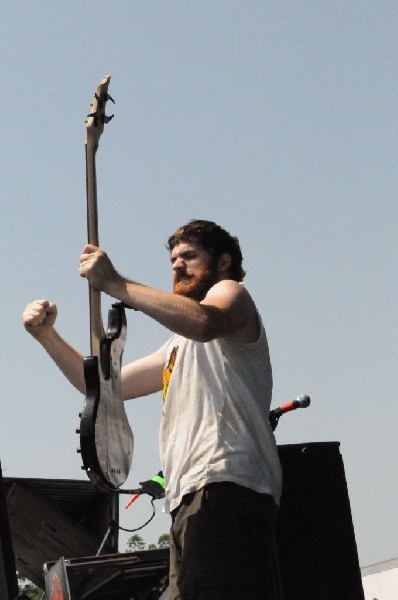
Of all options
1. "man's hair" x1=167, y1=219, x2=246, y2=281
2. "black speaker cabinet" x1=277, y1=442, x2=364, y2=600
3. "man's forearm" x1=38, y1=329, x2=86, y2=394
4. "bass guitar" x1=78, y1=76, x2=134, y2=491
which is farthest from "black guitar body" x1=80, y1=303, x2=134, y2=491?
"black speaker cabinet" x1=277, y1=442, x2=364, y2=600

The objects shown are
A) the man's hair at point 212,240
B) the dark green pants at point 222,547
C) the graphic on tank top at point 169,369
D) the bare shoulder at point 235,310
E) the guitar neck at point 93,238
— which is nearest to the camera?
the dark green pants at point 222,547

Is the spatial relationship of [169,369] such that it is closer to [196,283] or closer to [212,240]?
[196,283]

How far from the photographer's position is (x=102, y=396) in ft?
11.8

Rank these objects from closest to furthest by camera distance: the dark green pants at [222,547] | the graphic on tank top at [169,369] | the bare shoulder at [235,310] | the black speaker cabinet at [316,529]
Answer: the dark green pants at [222,547] → the bare shoulder at [235,310] → the graphic on tank top at [169,369] → the black speaker cabinet at [316,529]

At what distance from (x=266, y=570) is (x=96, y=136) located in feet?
6.36

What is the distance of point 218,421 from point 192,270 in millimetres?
740

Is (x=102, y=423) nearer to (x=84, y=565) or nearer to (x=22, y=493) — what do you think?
(x=84, y=565)

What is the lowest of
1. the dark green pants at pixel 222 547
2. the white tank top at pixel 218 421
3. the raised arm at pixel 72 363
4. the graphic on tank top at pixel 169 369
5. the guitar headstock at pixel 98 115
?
the dark green pants at pixel 222 547

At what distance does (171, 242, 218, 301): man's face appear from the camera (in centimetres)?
388

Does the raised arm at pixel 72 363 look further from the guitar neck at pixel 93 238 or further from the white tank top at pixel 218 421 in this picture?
the white tank top at pixel 218 421

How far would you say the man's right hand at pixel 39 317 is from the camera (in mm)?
4062

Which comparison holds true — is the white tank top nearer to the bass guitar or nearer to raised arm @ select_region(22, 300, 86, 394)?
the bass guitar

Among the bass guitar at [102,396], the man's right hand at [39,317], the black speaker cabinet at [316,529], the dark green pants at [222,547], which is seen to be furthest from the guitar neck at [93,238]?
the black speaker cabinet at [316,529]

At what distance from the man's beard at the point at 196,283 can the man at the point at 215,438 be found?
104 millimetres
